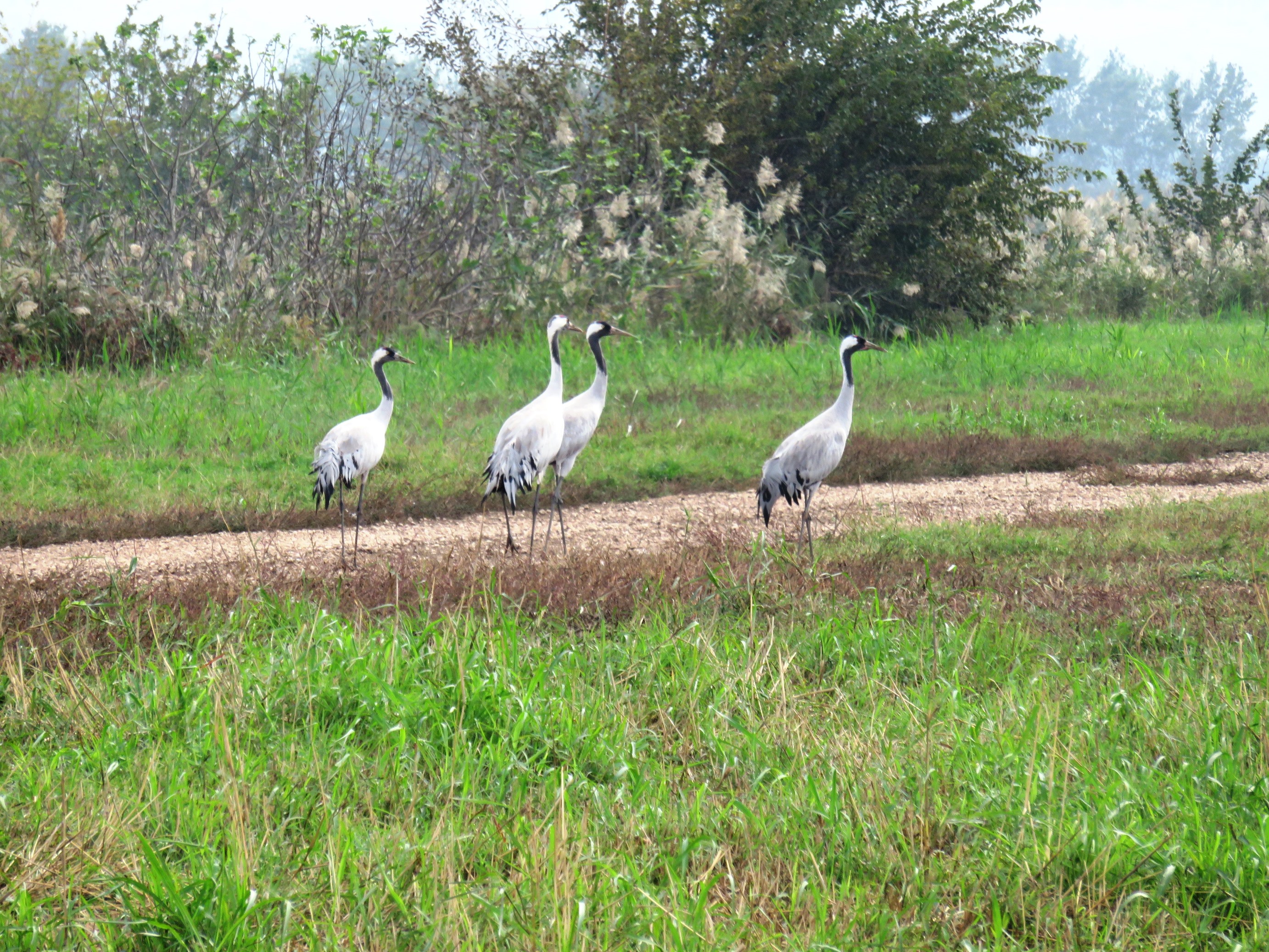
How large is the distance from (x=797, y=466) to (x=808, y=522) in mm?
571

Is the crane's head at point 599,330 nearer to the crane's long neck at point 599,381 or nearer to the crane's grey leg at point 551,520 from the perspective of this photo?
the crane's long neck at point 599,381

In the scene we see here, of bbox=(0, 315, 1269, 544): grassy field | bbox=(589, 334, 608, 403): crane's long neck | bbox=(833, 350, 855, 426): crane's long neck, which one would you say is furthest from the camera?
bbox=(589, 334, 608, 403): crane's long neck

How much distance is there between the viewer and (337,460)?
307 inches

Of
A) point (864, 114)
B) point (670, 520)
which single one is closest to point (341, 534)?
point (670, 520)

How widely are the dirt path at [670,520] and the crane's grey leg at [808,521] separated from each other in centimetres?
33

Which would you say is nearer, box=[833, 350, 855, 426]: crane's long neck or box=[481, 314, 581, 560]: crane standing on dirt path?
box=[481, 314, 581, 560]: crane standing on dirt path

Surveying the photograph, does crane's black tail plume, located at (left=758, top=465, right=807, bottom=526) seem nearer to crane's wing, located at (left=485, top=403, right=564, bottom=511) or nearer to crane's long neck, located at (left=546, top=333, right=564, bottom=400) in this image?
crane's wing, located at (left=485, top=403, right=564, bottom=511)

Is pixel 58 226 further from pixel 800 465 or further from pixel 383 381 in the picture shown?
pixel 800 465

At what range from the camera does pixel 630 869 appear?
3.32 meters

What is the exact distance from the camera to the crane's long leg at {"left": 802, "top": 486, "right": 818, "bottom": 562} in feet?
23.2

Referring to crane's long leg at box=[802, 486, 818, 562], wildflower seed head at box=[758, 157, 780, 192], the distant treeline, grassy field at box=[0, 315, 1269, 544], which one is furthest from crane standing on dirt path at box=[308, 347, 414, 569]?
the distant treeline

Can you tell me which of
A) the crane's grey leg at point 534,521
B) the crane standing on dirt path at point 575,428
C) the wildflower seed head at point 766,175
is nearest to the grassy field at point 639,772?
the crane's grey leg at point 534,521

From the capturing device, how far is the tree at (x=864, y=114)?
16.1 meters

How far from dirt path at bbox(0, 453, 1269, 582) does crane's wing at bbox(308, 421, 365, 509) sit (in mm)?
392
